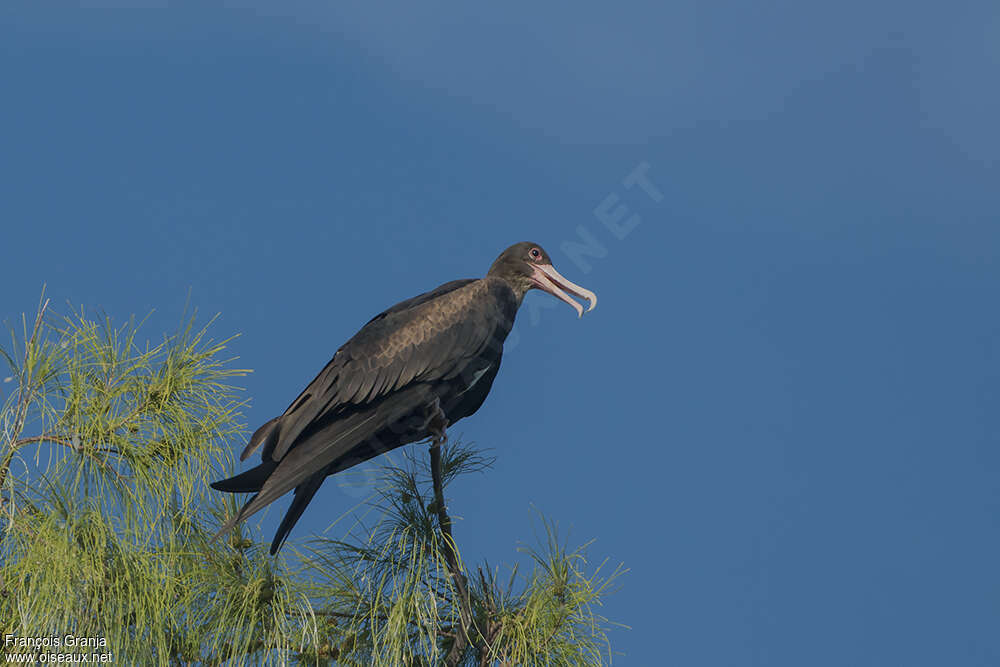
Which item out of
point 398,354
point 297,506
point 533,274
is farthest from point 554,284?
point 297,506

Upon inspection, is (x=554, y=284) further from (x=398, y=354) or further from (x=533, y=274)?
(x=398, y=354)

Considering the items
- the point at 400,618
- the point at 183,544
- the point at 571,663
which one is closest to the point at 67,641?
the point at 183,544

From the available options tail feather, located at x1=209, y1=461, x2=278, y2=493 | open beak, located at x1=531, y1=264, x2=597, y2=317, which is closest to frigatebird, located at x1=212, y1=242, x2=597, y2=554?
tail feather, located at x1=209, y1=461, x2=278, y2=493

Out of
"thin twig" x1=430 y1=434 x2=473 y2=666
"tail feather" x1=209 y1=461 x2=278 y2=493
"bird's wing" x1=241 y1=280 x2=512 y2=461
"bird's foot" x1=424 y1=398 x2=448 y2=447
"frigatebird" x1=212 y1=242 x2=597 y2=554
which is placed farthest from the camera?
"bird's foot" x1=424 y1=398 x2=448 y2=447

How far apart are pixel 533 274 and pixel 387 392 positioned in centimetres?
136

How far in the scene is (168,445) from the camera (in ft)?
13.7

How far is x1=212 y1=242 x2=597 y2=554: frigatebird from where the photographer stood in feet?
14.5

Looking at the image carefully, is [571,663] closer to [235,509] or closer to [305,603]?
[305,603]

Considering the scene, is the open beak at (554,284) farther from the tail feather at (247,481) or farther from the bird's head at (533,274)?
the tail feather at (247,481)

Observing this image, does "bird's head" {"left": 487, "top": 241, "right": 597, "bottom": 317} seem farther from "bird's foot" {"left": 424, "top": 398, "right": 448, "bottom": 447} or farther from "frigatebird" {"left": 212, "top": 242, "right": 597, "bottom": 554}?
"bird's foot" {"left": 424, "top": 398, "right": 448, "bottom": 447}

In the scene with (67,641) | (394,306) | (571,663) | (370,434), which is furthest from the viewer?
(394,306)

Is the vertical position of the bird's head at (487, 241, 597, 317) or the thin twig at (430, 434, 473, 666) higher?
the bird's head at (487, 241, 597, 317)

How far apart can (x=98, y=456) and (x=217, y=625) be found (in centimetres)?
71

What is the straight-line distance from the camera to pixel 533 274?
5.88 m
